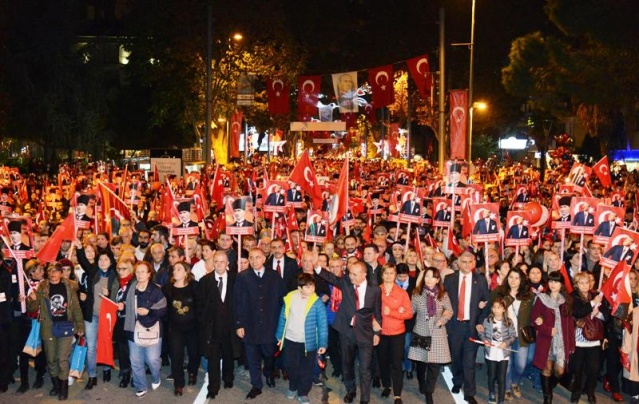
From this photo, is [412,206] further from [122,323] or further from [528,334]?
[122,323]

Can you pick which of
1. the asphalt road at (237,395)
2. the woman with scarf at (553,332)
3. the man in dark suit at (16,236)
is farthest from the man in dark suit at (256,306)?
the woman with scarf at (553,332)

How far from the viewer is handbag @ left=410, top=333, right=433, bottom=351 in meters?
9.05

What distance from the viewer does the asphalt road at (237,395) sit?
9.16m

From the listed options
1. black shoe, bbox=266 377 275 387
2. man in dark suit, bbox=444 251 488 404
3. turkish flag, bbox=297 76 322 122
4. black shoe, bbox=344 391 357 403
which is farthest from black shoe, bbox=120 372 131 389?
turkish flag, bbox=297 76 322 122

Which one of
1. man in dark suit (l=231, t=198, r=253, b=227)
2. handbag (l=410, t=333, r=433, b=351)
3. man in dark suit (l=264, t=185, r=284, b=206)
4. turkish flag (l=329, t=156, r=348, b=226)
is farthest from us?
man in dark suit (l=264, t=185, r=284, b=206)

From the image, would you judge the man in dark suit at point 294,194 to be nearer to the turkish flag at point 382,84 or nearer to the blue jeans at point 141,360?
the blue jeans at point 141,360

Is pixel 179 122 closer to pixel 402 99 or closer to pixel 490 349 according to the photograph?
pixel 402 99

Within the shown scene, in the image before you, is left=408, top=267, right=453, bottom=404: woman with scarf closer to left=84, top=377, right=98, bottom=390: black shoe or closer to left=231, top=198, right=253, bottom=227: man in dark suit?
left=231, top=198, right=253, bottom=227: man in dark suit

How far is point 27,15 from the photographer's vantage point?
40.2 meters

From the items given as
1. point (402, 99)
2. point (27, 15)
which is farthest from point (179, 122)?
point (402, 99)

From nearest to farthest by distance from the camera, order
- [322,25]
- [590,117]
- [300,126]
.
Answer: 1. [300,126]
2. [590,117]
3. [322,25]

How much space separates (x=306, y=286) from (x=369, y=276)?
3.90 ft

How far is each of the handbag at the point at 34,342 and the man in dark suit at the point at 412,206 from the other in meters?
6.52

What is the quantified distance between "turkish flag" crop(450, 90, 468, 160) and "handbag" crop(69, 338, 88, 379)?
639 inches
